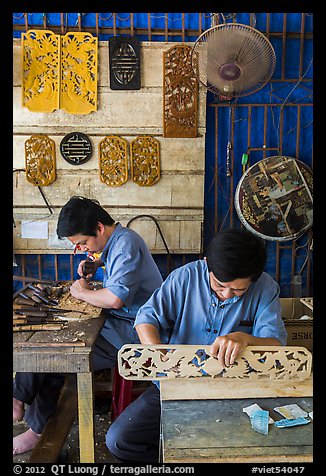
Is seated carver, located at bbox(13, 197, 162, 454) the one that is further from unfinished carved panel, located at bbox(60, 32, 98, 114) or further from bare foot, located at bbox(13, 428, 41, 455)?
unfinished carved panel, located at bbox(60, 32, 98, 114)

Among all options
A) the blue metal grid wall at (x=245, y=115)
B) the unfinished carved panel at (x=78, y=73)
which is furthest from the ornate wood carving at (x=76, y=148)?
the blue metal grid wall at (x=245, y=115)

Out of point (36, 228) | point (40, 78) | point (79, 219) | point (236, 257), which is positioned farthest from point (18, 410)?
point (40, 78)

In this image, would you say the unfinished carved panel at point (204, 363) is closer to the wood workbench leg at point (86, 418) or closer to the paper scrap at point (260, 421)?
the paper scrap at point (260, 421)

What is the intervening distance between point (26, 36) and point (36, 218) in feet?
4.34

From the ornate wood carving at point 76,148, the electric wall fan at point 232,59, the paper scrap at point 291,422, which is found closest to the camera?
the paper scrap at point 291,422

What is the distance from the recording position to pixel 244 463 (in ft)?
3.39

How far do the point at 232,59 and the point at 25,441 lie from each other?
253cm

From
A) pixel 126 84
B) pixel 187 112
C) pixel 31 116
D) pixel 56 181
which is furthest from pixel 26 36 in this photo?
pixel 187 112

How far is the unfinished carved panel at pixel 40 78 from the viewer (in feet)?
10.3

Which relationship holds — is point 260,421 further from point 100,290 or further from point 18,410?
point 18,410

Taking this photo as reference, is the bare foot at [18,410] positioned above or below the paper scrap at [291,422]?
below

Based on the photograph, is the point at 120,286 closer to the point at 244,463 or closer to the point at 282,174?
the point at 244,463

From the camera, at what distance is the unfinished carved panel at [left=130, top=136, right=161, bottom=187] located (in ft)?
10.6

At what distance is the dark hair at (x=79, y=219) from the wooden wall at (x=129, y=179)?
117cm
